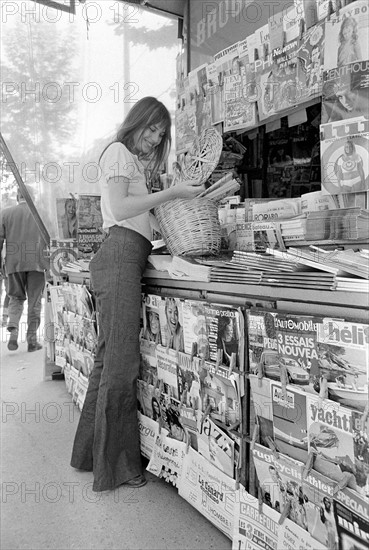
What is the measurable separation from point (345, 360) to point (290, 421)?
0.25 m

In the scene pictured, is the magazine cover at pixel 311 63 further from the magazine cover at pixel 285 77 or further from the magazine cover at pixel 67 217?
the magazine cover at pixel 67 217

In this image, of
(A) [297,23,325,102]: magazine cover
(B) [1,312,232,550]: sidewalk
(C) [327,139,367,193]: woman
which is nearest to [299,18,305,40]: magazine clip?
(A) [297,23,325,102]: magazine cover

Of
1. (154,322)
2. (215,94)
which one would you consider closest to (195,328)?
(154,322)

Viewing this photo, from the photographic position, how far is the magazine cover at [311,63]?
1.78m

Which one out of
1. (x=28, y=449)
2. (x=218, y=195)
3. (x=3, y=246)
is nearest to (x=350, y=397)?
(x=218, y=195)

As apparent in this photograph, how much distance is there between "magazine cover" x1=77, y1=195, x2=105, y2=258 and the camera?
317 cm

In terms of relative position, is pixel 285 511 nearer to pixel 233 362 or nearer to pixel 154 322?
pixel 233 362

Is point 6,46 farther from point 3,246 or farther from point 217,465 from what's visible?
point 217,465

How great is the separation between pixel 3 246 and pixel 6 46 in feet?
6.47

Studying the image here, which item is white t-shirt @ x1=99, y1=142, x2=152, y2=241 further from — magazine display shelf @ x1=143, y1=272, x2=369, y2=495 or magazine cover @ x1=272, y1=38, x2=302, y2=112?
magazine cover @ x1=272, y1=38, x2=302, y2=112

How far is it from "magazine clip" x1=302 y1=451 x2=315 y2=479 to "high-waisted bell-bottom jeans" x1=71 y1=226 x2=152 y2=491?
32.6 inches

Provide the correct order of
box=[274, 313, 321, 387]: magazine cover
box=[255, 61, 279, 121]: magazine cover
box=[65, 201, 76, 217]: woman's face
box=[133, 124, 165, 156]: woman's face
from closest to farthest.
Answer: box=[274, 313, 321, 387]: magazine cover, box=[133, 124, 165, 156]: woman's face, box=[255, 61, 279, 121]: magazine cover, box=[65, 201, 76, 217]: woman's face

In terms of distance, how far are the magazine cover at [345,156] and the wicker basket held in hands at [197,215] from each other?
0.37 meters

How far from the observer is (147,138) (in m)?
1.92
